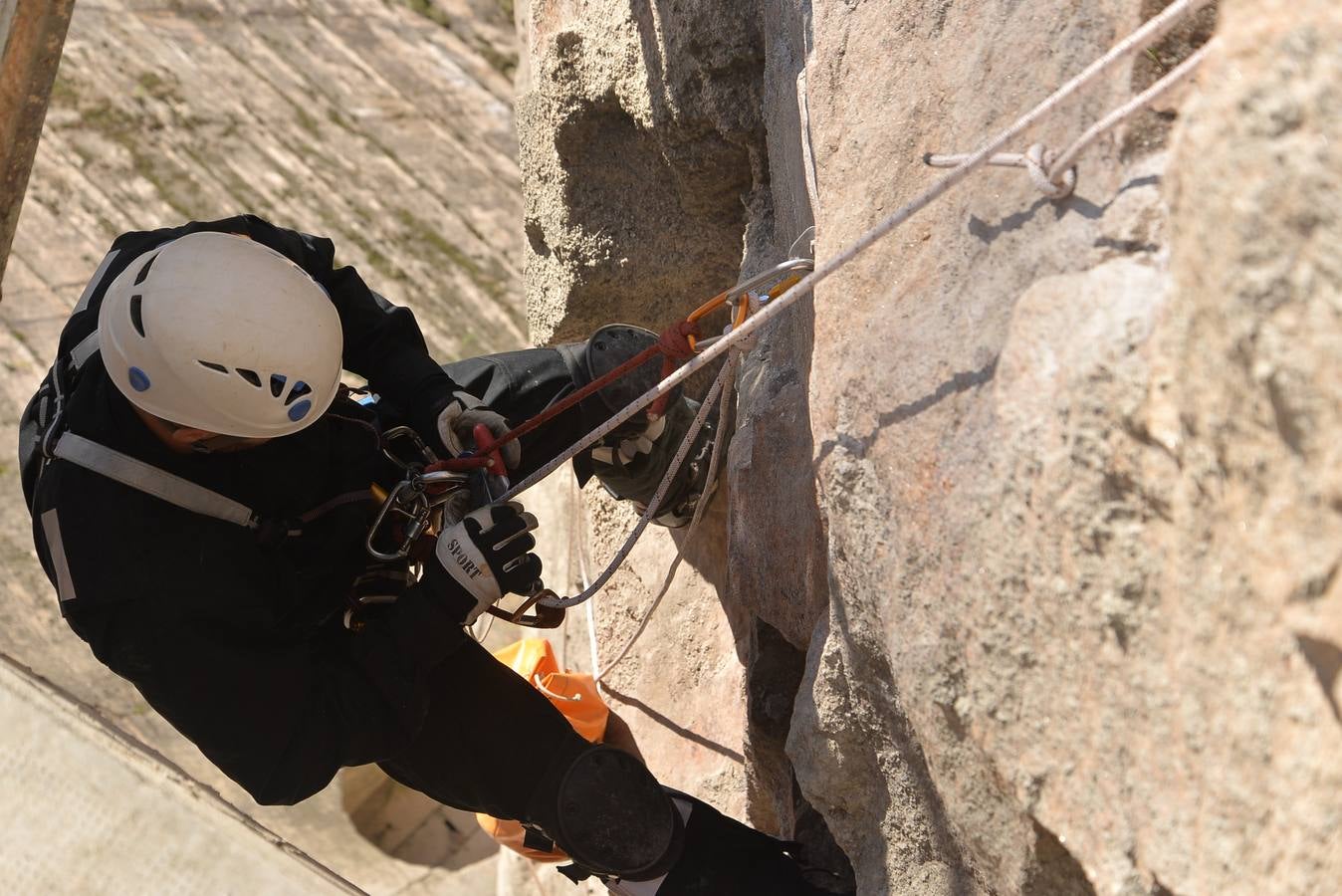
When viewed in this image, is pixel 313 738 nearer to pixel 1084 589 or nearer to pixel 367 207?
pixel 1084 589

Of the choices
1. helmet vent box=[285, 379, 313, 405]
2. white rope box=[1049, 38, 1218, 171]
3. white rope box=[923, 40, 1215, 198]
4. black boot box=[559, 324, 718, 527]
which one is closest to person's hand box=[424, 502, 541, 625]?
helmet vent box=[285, 379, 313, 405]

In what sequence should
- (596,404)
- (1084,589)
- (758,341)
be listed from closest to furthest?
(1084,589) → (758,341) → (596,404)

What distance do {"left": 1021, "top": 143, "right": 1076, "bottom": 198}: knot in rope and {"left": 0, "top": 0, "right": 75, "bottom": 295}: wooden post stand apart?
196 centimetres

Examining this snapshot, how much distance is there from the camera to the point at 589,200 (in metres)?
3.39

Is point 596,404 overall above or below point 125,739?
above

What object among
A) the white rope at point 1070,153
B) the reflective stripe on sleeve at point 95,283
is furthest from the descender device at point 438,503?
the white rope at point 1070,153

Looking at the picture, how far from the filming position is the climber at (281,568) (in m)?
2.08

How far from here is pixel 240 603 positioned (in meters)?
2.13

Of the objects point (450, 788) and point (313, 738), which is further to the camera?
point (450, 788)

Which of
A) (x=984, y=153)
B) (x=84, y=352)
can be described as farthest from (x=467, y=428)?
(x=984, y=153)

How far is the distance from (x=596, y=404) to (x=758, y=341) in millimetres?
436

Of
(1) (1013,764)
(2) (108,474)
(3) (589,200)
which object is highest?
(3) (589,200)

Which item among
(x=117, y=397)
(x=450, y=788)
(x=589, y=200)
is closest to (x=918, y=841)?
(x=450, y=788)

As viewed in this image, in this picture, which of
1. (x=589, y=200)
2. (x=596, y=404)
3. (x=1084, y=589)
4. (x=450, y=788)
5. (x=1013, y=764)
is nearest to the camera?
(x=1084, y=589)
